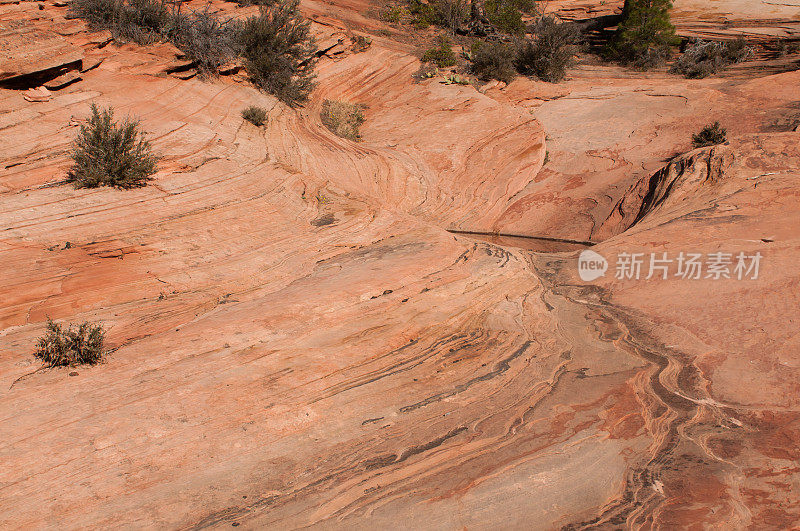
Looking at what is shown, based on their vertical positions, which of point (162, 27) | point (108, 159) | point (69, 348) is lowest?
point (69, 348)

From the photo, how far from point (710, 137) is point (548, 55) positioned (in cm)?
717

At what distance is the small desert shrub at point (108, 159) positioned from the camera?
7.81 meters

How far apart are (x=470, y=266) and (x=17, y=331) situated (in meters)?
5.29

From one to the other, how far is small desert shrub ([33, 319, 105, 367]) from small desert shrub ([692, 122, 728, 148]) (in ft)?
44.6

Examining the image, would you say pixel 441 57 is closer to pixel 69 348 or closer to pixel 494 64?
pixel 494 64

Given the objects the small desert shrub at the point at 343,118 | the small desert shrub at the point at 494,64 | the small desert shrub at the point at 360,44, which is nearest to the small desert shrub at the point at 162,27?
the small desert shrub at the point at 343,118

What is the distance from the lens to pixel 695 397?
561 cm

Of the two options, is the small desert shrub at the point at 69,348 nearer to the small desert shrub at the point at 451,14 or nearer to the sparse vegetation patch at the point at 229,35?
the sparse vegetation patch at the point at 229,35

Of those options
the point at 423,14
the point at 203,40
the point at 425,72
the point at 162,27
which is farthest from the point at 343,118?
the point at 423,14

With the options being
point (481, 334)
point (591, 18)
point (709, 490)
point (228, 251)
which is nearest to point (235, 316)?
point (228, 251)

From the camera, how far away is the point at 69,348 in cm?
536

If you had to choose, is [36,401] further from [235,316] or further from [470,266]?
[470,266]

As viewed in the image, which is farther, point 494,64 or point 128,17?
point 494,64

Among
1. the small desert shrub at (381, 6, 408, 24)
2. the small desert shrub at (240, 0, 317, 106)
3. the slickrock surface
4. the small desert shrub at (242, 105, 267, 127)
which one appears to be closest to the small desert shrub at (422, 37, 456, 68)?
the small desert shrub at (381, 6, 408, 24)
